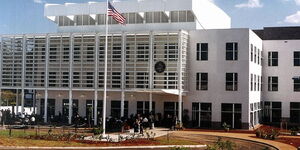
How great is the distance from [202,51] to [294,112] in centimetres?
1430

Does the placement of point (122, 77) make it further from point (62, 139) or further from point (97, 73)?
point (62, 139)

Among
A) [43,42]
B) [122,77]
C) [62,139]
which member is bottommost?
[62,139]

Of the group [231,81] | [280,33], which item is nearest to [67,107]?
[231,81]

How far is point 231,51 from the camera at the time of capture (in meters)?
38.6

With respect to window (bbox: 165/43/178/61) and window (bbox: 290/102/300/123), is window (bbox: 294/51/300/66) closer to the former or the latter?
window (bbox: 290/102/300/123)

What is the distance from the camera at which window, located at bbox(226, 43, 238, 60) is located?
38.5 m

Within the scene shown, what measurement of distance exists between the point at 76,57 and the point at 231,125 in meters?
16.0

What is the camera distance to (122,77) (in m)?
38.5

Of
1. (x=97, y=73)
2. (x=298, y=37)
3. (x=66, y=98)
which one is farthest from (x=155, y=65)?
(x=298, y=37)

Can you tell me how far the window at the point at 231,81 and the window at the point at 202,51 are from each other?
108 inches

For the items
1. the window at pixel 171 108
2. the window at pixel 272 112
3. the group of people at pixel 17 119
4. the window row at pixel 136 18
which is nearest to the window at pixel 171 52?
the window at pixel 171 108

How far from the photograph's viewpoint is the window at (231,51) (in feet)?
126

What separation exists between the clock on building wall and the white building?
3.5 inches

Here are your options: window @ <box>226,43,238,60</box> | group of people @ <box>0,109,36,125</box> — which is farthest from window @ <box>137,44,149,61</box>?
group of people @ <box>0,109,36,125</box>
